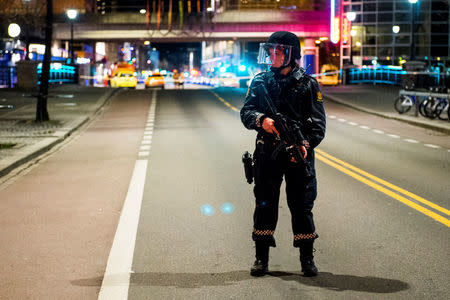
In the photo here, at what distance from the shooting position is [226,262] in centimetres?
677

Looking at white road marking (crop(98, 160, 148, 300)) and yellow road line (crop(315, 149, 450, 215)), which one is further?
yellow road line (crop(315, 149, 450, 215))

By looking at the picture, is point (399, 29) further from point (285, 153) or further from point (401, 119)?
point (285, 153)

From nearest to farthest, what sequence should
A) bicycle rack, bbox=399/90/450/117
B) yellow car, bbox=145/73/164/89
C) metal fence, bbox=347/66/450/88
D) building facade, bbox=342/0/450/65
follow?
bicycle rack, bbox=399/90/450/117
metal fence, bbox=347/66/450/88
yellow car, bbox=145/73/164/89
building facade, bbox=342/0/450/65

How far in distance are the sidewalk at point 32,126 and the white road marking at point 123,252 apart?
3.78 metres

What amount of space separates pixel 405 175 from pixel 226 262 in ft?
21.8

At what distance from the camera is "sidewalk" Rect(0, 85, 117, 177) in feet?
50.9

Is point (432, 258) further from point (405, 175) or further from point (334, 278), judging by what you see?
point (405, 175)

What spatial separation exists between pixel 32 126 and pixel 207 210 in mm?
14529

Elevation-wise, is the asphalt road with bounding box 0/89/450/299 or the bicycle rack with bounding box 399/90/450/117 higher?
the bicycle rack with bounding box 399/90/450/117

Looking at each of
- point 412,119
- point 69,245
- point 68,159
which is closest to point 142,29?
point 412,119

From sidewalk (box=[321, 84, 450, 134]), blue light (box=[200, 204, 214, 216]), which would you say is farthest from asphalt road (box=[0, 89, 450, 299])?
sidewalk (box=[321, 84, 450, 134])

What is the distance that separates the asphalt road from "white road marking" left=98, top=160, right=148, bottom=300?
2cm

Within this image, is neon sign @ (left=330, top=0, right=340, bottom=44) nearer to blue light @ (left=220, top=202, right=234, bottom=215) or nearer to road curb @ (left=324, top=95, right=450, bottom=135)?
road curb @ (left=324, top=95, right=450, bottom=135)

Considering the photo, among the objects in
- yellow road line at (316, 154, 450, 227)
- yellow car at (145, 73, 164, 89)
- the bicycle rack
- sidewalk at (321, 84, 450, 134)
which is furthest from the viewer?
yellow car at (145, 73, 164, 89)
